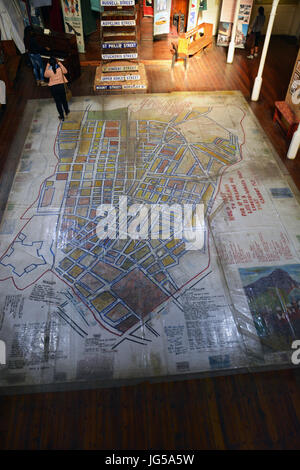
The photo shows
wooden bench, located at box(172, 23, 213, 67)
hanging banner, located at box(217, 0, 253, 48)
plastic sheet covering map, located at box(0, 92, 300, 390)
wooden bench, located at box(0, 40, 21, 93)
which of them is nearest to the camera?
plastic sheet covering map, located at box(0, 92, 300, 390)

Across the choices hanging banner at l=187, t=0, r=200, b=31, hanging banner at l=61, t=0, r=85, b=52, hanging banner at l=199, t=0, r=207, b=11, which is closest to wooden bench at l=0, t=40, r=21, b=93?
hanging banner at l=61, t=0, r=85, b=52

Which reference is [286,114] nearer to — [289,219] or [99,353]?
[289,219]

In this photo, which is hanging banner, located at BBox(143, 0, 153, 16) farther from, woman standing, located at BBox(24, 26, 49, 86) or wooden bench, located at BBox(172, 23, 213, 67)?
woman standing, located at BBox(24, 26, 49, 86)

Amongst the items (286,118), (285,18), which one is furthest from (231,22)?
(286,118)

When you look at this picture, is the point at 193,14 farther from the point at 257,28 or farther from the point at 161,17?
the point at 257,28

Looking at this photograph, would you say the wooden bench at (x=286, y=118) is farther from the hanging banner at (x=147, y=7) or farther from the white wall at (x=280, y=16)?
the hanging banner at (x=147, y=7)
